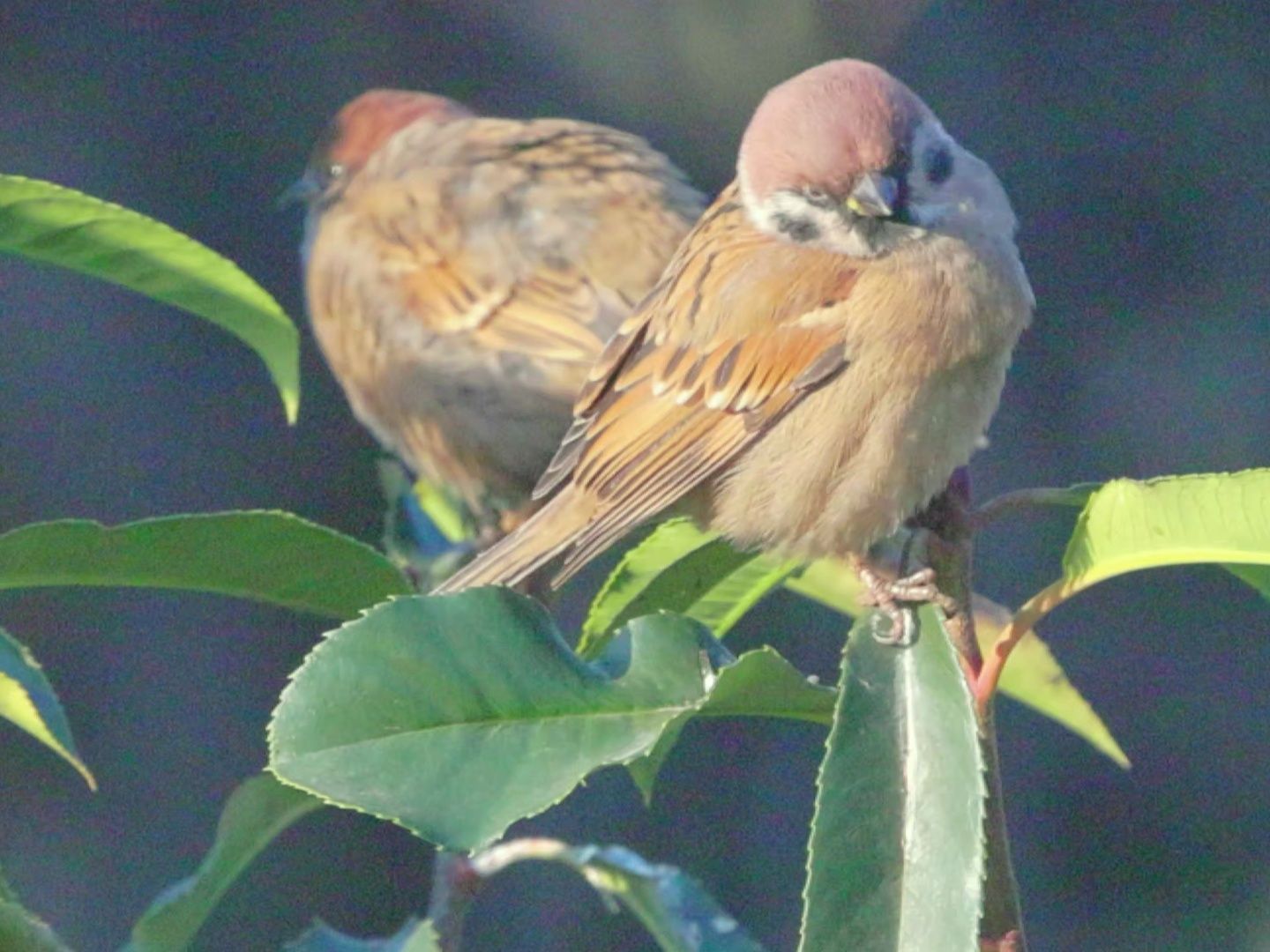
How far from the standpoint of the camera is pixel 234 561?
1644mm

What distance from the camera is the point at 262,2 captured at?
586cm

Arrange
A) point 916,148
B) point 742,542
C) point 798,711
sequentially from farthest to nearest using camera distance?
point 916,148 < point 742,542 < point 798,711

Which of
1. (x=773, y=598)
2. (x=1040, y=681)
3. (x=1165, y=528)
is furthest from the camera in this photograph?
(x=773, y=598)

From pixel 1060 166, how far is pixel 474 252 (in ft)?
10.5

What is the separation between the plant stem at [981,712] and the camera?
4.29 feet

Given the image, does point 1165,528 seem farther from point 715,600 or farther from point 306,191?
point 306,191

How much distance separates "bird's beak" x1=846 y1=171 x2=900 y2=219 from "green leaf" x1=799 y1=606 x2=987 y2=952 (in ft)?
2.47

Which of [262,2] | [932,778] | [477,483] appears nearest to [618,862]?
[932,778]

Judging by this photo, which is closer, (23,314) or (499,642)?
(499,642)

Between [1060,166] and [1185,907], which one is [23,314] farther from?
[1185,907]

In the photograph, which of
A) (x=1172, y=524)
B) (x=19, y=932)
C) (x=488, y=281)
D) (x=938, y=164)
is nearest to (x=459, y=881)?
(x=19, y=932)

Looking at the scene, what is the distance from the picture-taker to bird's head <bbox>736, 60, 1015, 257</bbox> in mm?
2000

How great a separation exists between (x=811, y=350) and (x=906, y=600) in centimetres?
77

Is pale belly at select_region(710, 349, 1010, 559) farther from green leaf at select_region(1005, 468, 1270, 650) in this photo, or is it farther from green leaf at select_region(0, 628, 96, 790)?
green leaf at select_region(0, 628, 96, 790)
